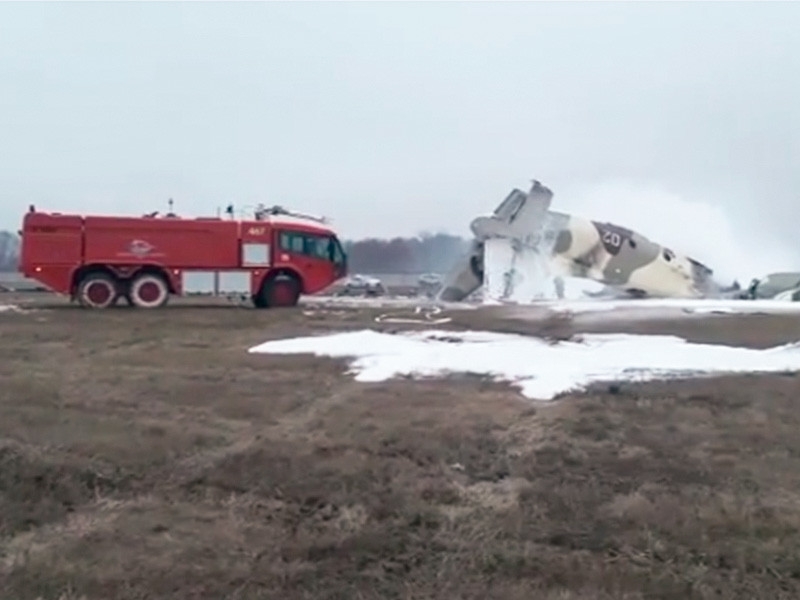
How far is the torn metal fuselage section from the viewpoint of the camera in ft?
85.9

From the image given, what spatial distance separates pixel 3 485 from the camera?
205 inches

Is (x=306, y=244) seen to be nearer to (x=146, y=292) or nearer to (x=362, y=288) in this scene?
(x=146, y=292)

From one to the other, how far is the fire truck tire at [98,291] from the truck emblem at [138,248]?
86 centimetres

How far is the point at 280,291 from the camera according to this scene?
2431cm

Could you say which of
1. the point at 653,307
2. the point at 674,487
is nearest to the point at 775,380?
the point at 674,487

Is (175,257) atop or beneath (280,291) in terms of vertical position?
atop

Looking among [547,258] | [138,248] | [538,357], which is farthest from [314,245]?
[538,357]

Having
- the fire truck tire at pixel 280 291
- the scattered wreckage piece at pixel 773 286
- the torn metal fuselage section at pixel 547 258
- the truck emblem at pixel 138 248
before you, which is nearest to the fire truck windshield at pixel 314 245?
the fire truck tire at pixel 280 291

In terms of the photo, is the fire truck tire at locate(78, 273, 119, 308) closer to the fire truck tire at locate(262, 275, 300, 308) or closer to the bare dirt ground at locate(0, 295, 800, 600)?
the fire truck tire at locate(262, 275, 300, 308)

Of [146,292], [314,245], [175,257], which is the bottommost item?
[146,292]

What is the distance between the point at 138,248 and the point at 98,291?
4.80 ft

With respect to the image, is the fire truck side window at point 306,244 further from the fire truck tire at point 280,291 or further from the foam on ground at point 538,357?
the foam on ground at point 538,357

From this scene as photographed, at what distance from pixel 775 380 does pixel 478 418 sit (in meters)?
3.79

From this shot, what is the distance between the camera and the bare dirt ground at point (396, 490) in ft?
13.0
